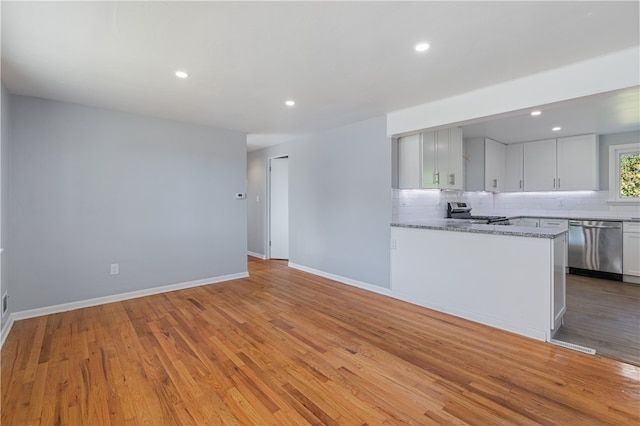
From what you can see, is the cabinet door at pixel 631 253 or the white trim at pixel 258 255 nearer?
the cabinet door at pixel 631 253

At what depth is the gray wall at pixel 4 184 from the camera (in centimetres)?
274

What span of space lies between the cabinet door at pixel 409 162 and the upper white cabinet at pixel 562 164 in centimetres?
316

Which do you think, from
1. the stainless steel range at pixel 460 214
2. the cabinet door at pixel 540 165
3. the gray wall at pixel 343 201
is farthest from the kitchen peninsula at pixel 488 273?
the cabinet door at pixel 540 165

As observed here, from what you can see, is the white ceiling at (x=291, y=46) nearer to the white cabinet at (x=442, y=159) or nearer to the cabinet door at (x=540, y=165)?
the white cabinet at (x=442, y=159)

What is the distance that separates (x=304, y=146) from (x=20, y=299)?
164 inches

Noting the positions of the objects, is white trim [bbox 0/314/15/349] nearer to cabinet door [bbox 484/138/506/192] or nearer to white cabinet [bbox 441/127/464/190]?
white cabinet [bbox 441/127/464/190]

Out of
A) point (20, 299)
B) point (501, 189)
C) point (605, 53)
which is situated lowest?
point (20, 299)

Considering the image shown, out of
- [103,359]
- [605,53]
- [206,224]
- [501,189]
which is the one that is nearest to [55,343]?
[103,359]

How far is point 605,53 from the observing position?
2.23 metres

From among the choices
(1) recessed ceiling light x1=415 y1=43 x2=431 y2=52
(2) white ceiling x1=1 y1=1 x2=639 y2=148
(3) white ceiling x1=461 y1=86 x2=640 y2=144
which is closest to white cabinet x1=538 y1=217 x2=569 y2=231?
(3) white ceiling x1=461 y1=86 x2=640 y2=144

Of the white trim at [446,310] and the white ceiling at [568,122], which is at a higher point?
the white ceiling at [568,122]

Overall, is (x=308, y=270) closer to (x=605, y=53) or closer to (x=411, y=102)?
(x=411, y=102)

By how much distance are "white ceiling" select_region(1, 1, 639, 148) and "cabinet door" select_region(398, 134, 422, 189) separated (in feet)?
2.58

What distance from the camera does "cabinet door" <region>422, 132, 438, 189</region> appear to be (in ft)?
12.9
